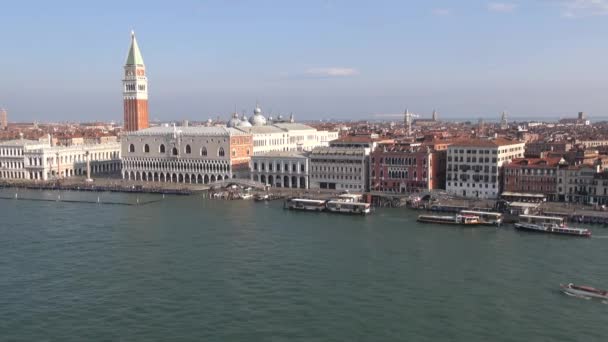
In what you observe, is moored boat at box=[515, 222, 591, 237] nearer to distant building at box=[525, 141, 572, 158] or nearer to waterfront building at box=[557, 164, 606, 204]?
waterfront building at box=[557, 164, 606, 204]

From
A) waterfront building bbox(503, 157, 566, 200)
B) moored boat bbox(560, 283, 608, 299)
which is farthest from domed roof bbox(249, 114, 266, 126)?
moored boat bbox(560, 283, 608, 299)

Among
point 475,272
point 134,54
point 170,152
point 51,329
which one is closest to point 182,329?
point 51,329

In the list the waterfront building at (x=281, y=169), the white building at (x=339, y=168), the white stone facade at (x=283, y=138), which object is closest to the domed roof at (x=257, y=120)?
the white stone facade at (x=283, y=138)

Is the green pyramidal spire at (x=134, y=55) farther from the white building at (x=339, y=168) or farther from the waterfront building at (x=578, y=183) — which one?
the waterfront building at (x=578, y=183)

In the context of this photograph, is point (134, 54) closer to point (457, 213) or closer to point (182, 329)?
point (457, 213)

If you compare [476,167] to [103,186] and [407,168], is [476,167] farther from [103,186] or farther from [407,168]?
[103,186]

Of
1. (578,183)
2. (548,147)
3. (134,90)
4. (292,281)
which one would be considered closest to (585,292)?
(292,281)
